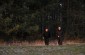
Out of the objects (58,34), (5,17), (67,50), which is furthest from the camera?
(5,17)

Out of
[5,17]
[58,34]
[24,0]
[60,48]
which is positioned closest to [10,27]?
[5,17]

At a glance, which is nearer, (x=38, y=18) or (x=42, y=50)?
(x=42, y=50)

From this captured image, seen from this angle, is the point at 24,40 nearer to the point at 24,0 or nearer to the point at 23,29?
the point at 23,29

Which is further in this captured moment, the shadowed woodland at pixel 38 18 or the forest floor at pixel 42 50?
the shadowed woodland at pixel 38 18

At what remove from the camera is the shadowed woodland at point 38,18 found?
27375 mm

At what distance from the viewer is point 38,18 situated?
28.3 m

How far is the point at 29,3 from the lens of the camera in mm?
28078

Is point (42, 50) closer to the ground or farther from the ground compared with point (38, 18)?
farther from the ground

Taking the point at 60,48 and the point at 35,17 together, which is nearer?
the point at 60,48

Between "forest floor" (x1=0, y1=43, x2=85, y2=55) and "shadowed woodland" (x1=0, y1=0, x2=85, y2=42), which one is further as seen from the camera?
"shadowed woodland" (x1=0, y1=0, x2=85, y2=42)

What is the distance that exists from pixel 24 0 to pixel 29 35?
3.39 meters

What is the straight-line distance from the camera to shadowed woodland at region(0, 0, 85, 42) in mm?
27375

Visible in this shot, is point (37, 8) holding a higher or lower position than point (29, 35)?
higher

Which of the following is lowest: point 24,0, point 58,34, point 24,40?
point 24,40
